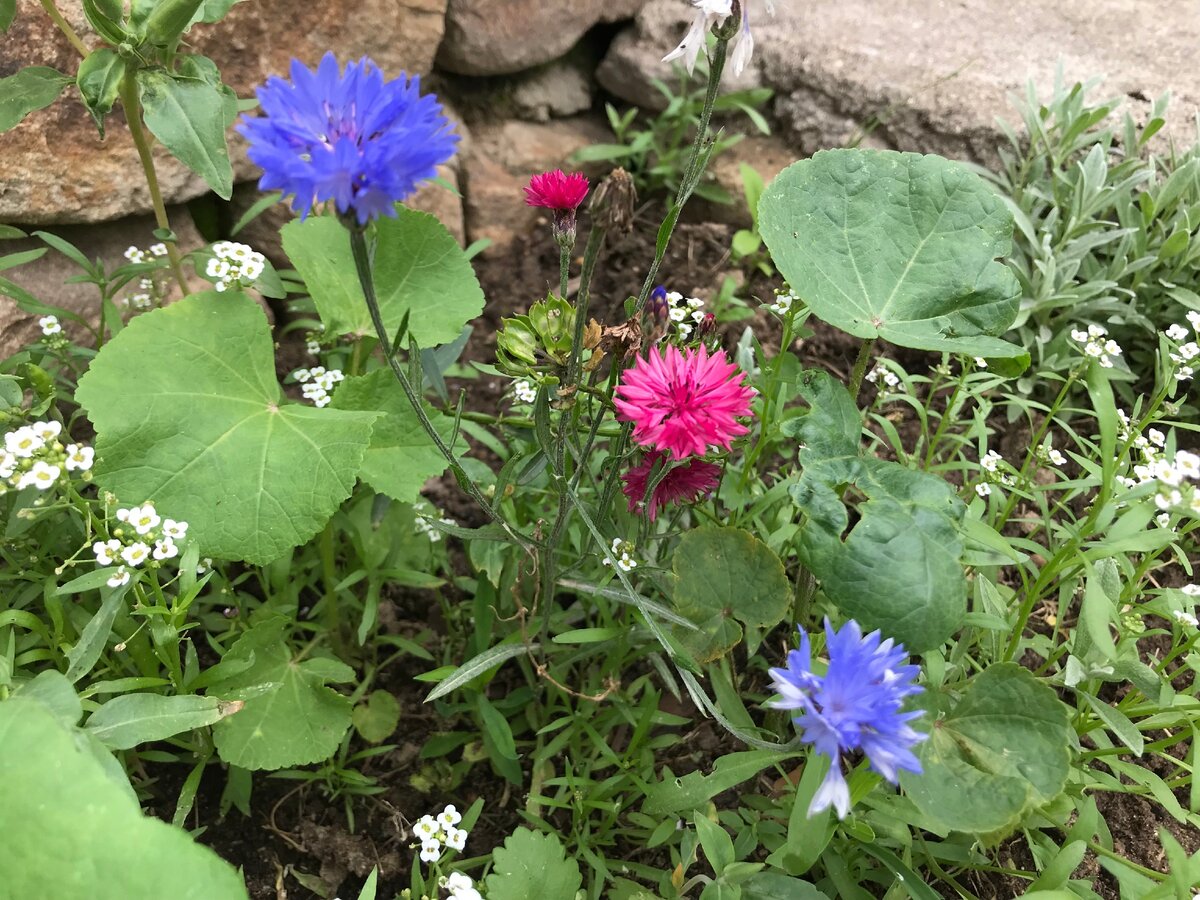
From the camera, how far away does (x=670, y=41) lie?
2.76 m

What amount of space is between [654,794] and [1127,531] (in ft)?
2.53

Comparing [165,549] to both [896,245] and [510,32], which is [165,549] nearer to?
[896,245]

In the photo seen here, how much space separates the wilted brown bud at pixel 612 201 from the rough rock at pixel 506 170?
1.69 m

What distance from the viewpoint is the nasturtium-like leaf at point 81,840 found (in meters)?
0.96

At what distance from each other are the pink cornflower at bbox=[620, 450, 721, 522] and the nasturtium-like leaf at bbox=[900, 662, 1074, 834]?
43cm

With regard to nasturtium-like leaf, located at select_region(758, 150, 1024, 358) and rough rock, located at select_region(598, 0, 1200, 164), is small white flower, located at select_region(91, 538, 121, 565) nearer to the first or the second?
nasturtium-like leaf, located at select_region(758, 150, 1024, 358)

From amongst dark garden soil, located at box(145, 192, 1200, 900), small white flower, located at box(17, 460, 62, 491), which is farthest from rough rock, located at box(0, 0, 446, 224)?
dark garden soil, located at box(145, 192, 1200, 900)

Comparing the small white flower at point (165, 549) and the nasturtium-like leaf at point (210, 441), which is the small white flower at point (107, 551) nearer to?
the small white flower at point (165, 549)

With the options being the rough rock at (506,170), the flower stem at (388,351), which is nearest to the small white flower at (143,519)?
the flower stem at (388,351)

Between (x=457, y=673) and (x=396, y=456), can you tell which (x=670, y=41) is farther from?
(x=457, y=673)

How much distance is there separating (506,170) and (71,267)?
1216mm

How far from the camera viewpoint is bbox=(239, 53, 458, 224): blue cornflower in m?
0.88

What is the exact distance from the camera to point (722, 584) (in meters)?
1.42

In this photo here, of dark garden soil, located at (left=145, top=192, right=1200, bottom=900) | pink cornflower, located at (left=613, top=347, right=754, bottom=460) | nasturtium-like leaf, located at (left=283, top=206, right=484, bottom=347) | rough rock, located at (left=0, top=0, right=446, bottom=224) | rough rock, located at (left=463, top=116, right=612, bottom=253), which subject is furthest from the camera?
rough rock, located at (left=463, top=116, right=612, bottom=253)
